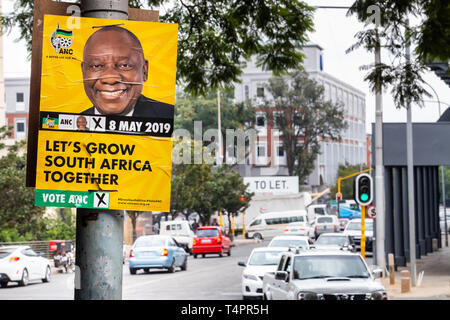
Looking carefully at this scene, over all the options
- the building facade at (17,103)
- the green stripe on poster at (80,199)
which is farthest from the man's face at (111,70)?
the building facade at (17,103)

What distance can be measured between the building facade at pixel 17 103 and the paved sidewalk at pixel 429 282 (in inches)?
2266

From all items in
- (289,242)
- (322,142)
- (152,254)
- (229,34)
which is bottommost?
(152,254)

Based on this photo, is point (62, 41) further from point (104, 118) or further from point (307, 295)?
point (307, 295)

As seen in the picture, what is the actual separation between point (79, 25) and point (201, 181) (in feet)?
185

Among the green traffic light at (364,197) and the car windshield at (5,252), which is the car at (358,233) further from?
the green traffic light at (364,197)

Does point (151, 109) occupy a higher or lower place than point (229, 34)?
lower

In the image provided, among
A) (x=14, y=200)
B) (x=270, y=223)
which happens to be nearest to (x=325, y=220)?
(x=270, y=223)

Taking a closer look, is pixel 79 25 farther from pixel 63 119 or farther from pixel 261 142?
pixel 261 142

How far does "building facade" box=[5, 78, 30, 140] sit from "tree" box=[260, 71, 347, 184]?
86.5 ft

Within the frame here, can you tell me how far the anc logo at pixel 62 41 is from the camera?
3963 mm

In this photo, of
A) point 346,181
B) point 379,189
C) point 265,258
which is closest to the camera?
point 265,258

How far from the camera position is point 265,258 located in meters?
22.1

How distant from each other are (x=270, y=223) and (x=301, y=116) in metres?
20.7
